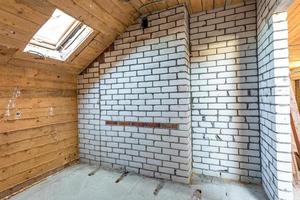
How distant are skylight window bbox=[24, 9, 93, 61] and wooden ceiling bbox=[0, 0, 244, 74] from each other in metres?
0.08

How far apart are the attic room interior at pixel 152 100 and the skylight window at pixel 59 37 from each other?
0.01 meters

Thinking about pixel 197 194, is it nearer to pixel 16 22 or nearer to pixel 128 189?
pixel 128 189

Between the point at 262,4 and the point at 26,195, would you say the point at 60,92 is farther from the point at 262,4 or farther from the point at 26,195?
the point at 262,4

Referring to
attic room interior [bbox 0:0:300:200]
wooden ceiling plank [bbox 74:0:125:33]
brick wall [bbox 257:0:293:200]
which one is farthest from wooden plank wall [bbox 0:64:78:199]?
brick wall [bbox 257:0:293:200]


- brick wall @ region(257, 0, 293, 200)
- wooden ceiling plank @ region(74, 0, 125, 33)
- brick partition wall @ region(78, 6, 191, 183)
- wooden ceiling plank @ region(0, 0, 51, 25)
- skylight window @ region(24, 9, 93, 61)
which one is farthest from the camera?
brick partition wall @ region(78, 6, 191, 183)

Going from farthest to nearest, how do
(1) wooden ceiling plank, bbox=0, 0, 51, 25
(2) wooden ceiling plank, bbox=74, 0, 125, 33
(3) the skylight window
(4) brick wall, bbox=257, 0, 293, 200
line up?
(3) the skylight window, (2) wooden ceiling plank, bbox=74, 0, 125, 33, (4) brick wall, bbox=257, 0, 293, 200, (1) wooden ceiling plank, bbox=0, 0, 51, 25

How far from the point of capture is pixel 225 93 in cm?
252

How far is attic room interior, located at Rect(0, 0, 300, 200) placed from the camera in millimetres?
2205

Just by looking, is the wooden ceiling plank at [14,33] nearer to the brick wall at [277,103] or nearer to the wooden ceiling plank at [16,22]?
the wooden ceiling plank at [16,22]

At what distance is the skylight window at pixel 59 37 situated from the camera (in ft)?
7.82

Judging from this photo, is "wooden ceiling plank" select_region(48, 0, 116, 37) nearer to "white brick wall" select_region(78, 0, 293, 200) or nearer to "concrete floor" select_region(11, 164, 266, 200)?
"white brick wall" select_region(78, 0, 293, 200)

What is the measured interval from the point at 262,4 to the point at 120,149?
105 inches

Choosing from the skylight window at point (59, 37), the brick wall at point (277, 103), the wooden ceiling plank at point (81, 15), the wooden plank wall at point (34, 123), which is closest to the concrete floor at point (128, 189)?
the wooden plank wall at point (34, 123)

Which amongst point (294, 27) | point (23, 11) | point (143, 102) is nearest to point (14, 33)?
point (23, 11)
